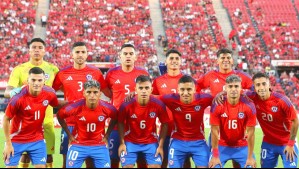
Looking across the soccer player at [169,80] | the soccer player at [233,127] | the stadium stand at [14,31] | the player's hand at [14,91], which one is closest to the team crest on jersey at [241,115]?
the soccer player at [233,127]

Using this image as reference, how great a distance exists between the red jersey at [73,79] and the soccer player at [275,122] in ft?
8.51

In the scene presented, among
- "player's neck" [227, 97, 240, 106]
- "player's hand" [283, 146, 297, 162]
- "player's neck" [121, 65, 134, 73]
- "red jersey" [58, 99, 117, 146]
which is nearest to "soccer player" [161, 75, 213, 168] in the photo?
"player's neck" [227, 97, 240, 106]

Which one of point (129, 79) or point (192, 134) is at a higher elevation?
point (129, 79)

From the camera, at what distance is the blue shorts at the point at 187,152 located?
802 cm

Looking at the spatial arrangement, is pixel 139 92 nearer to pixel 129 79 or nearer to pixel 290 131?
pixel 129 79

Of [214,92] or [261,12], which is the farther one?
[261,12]

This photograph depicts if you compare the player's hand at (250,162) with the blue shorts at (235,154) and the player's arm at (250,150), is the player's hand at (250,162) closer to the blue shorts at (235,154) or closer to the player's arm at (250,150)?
the player's arm at (250,150)

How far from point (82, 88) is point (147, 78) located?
134 centimetres

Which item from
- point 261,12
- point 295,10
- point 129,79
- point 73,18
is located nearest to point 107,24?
point 73,18

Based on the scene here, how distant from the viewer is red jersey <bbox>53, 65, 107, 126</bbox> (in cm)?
868

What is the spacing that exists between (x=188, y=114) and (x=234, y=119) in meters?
0.71

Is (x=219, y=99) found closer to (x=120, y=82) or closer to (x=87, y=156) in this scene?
(x=120, y=82)

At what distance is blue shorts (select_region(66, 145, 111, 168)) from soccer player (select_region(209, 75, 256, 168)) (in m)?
1.58

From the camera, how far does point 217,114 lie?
25.7 ft
